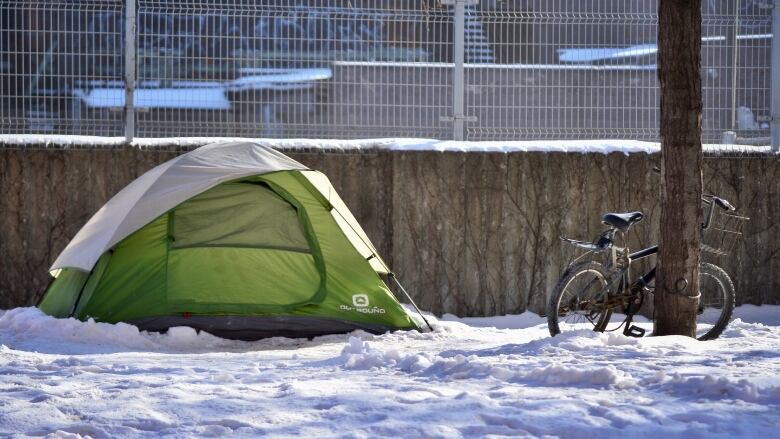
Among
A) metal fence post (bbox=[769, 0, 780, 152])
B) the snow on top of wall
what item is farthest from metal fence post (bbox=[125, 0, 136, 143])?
metal fence post (bbox=[769, 0, 780, 152])

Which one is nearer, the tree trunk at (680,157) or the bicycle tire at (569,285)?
the tree trunk at (680,157)

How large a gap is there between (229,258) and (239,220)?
0.33 m

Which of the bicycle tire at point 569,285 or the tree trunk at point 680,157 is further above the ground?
the tree trunk at point 680,157

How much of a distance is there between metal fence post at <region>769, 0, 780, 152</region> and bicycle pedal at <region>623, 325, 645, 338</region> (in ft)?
12.2

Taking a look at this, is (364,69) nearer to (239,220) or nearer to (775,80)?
(239,220)

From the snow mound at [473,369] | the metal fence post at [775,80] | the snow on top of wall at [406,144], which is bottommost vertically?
the snow mound at [473,369]

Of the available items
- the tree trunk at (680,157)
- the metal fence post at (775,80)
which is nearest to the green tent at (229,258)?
the tree trunk at (680,157)

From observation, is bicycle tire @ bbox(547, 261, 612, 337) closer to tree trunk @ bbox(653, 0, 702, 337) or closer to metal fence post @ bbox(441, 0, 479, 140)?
tree trunk @ bbox(653, 0, 702, 337)

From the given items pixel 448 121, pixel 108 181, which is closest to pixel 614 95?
pixel 448 121

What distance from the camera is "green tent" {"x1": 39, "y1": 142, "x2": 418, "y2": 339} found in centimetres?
882

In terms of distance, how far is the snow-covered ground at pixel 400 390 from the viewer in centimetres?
522

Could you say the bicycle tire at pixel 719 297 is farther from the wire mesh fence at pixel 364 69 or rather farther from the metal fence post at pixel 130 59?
the metal fence post at pixel 130 59

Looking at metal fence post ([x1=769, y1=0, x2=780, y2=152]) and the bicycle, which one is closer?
the bicycle

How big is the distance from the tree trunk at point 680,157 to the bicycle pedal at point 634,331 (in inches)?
16.8
